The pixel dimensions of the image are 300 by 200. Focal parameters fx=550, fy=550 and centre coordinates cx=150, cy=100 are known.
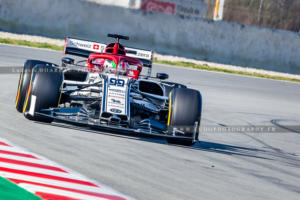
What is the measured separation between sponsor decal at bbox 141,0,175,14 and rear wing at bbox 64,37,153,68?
77.0 feet

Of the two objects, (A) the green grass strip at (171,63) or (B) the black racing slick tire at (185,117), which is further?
(A) the green grass strip at (171,63)

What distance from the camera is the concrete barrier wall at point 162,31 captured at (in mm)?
26172

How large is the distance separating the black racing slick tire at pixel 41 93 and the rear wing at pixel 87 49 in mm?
2771

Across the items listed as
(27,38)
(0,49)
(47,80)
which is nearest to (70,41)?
(47,80)

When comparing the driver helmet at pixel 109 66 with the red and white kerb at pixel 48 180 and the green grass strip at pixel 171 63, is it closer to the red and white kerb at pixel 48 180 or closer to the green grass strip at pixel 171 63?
the red and white kerb at pixel 48 180

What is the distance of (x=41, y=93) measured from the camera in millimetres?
8453

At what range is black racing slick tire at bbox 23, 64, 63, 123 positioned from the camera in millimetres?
8445

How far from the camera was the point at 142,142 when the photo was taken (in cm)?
851

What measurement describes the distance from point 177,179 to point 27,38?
20120 millimetres

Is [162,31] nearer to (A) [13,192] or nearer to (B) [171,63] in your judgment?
(B) [171,63]

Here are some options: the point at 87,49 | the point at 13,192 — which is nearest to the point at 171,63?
the point at 87,49

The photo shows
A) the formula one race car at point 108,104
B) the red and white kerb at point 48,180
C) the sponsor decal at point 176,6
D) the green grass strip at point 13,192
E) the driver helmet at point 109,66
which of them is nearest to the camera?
the green grass strip at point 13,192

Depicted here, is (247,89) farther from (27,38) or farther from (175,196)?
(175,196)

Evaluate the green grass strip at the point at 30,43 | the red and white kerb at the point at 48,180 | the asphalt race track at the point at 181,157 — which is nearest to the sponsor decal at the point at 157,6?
the green grass strip at the point at 30,43
